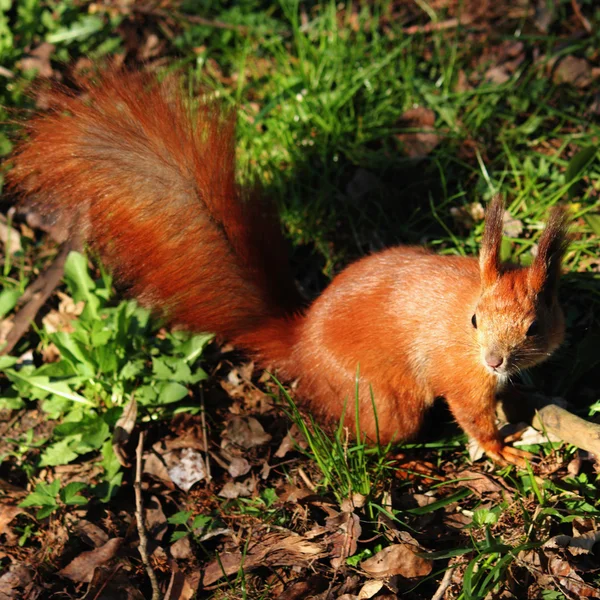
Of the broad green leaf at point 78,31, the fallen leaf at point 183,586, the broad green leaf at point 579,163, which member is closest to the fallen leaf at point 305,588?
the fallen leaf at point 183,586

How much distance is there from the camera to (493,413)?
2684mm

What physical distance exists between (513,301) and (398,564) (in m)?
0.94

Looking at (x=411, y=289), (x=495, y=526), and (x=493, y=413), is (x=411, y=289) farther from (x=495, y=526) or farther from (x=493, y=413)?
(x=495, y=526)

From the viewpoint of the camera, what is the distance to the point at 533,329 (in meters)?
2.38

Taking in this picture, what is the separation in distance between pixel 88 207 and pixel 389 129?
5.98 ft

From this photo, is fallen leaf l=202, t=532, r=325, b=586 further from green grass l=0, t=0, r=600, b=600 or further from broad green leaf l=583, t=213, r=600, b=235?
broad green leaf l=583, t=213, r=600, b=235

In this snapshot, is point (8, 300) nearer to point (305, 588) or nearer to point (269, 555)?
point (269, 555)

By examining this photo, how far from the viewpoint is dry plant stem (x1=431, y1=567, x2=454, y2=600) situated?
2.20 m

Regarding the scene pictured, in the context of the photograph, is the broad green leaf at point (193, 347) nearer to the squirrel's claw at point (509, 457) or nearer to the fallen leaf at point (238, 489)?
the fallen leaf at point (238, 489)

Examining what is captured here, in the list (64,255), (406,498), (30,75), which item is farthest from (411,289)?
(30,75)

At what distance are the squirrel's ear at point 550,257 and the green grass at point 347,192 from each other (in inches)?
20.0

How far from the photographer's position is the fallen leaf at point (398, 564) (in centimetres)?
234

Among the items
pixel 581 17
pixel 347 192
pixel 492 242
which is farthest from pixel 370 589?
pixel 581 17

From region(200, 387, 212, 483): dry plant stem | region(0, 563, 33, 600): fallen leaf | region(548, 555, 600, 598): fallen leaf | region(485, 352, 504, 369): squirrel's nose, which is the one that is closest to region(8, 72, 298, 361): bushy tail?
region(200, 387, 212, 483): dry plant stem
